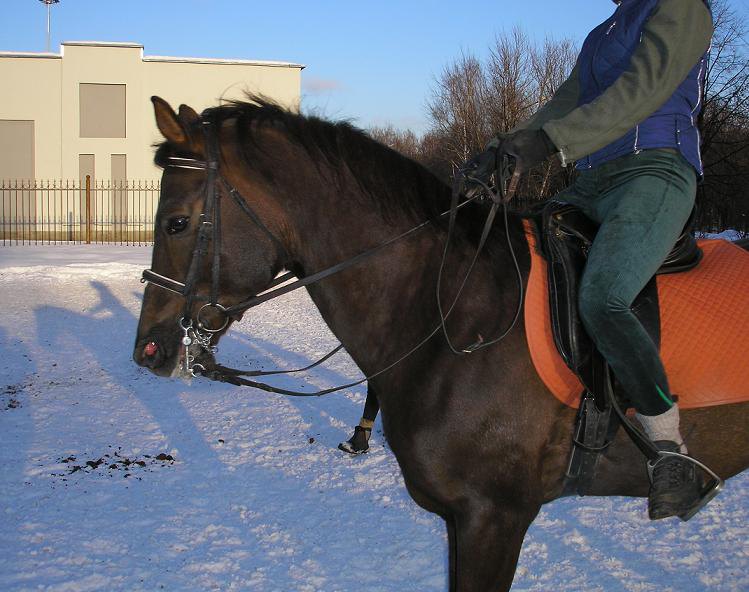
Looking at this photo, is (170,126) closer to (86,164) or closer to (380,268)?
(380,268)

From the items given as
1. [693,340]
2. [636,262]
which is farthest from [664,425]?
[636,262]

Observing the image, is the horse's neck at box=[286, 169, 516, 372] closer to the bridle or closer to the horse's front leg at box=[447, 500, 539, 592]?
the bridle

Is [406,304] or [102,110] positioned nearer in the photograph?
[406,304]

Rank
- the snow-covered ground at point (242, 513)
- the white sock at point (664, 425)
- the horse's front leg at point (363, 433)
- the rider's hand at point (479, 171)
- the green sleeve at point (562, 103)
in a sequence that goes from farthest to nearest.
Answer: the horse's front leg at point (363, 433)
the snow-covered ground at point (242, 513)
the green sleeve at point (562, 103)
the rider's hand at point (479, 171)
the white sock at point (664, 425)

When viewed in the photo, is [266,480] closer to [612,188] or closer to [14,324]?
[612,188]

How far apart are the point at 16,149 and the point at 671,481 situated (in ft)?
123

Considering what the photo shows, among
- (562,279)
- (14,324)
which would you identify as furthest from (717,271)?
(14,324)

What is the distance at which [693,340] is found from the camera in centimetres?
241

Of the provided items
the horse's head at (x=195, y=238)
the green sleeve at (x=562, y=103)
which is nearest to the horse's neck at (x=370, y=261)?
the horse's head at (x=195, y=238)

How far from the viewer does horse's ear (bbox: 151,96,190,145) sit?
7.68ft

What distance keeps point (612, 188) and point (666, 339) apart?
62 centimetres

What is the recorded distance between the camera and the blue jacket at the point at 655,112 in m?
2.39

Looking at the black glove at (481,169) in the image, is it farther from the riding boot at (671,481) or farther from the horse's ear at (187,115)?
the riding boot at (671,481)

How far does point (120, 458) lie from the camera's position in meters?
5.37
